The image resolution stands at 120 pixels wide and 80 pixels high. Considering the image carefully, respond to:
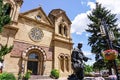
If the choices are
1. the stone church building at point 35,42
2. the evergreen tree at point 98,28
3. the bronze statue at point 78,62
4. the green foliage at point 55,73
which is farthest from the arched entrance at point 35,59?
the bronze statue at point 78,62

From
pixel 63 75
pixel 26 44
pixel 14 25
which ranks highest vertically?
pixel 14 25

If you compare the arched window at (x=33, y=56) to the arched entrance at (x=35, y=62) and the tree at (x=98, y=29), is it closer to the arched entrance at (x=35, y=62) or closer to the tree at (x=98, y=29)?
the arched entrance at (x=35, y=62)

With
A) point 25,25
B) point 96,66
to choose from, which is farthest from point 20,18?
point 96,66

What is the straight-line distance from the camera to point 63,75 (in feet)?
86.1

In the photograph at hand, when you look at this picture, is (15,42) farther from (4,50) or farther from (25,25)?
(4,50)

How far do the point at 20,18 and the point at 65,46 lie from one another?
29.8 ft

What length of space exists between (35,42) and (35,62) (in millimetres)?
2915

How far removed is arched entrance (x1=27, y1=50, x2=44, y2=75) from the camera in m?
23.7

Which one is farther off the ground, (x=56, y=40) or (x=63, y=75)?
(x=56, y=40)

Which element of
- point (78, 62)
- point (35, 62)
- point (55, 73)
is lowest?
point (55, 73)

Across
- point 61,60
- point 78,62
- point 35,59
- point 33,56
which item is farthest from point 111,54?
point 61,60

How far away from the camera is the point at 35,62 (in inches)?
955

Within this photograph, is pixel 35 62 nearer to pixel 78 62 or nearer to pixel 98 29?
pixel 98 29

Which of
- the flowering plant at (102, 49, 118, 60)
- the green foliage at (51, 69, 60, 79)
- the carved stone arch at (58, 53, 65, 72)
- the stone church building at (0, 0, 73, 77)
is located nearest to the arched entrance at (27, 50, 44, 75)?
the stone church building at (0, 0, 73, 77)
